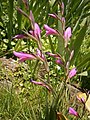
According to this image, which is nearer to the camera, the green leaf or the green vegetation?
the green vegetation

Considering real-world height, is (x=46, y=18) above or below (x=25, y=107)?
above

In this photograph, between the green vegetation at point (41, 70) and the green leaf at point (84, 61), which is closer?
the green vegetation at point (41, 70)

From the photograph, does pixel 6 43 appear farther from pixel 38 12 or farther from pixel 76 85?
pixel 76 85

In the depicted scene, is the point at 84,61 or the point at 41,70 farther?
the point at 41,70

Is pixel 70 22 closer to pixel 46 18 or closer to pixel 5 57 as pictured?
pixel 46 18

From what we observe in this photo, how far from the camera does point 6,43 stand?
134 inches

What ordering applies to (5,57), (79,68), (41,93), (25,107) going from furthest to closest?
1. (5,57)
2. (79,68)
3. (41,93)
4. (25,107)

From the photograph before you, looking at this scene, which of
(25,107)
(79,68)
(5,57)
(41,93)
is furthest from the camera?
(5,57)

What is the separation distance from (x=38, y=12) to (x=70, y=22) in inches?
13.0

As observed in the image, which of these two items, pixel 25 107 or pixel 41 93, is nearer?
pixel 25 107

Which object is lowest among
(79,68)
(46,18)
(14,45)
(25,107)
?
(25,107)

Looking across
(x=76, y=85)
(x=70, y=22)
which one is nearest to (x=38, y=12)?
(x=70, y=22)

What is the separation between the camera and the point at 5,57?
3.29 meters

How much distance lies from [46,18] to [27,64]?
0.52 metres
